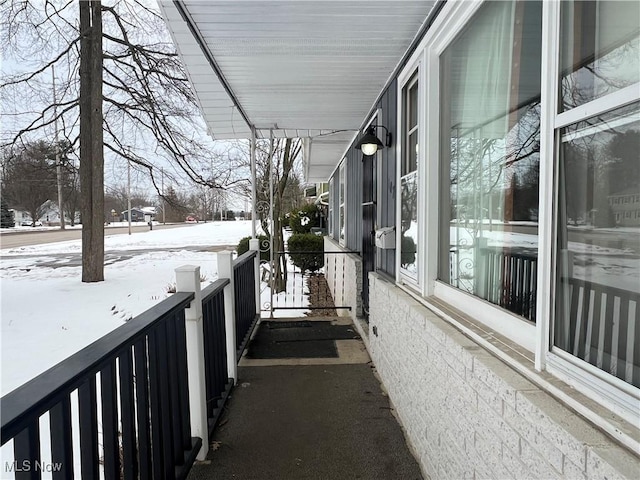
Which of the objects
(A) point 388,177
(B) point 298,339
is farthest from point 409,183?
(B) point 298,339

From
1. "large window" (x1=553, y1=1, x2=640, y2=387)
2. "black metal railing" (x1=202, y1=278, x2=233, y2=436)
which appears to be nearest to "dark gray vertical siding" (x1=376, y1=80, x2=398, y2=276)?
"black metal railing" (x1=202, y1=278, x2=233, y2=436)

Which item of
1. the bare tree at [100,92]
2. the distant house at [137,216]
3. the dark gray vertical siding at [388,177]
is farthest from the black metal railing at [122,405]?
the distant house at [137,216]

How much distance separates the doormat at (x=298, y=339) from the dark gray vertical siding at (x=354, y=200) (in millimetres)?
1358

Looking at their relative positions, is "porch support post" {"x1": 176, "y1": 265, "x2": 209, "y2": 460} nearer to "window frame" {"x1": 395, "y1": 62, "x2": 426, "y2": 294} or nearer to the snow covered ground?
"window frame" {"x1": 395, "y1": 62, "x2": 426, "y2": 294}

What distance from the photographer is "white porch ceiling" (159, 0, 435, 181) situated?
2.24m

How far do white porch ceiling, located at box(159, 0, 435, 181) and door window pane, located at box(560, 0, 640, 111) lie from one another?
128 centimetres

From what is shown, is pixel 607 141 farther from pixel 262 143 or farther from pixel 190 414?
pixel 262 143

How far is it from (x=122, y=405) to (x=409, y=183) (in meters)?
2.14

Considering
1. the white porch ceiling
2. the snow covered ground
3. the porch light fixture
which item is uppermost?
the white porch ceiling

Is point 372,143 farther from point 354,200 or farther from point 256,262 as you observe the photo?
point 354,200

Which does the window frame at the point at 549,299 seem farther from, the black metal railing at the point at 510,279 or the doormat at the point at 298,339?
the doormat at the point at 298,339

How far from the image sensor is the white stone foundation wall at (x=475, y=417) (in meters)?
0.92

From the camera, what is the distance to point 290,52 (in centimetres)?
281

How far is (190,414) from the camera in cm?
207
